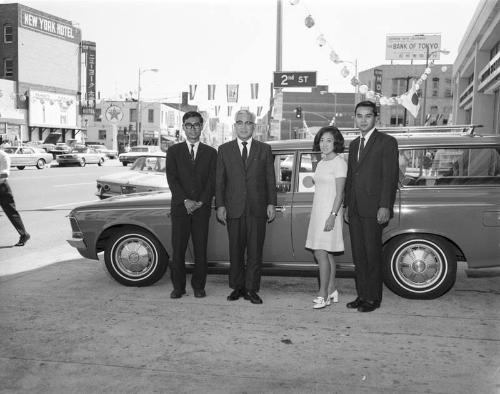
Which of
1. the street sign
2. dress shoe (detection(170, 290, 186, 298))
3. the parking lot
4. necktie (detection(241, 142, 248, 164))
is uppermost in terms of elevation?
the street sign

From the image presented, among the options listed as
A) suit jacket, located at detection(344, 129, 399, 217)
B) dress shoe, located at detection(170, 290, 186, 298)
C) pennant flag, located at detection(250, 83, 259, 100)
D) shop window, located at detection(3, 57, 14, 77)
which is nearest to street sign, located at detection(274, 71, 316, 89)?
pennant flag, located at detection(250, 83, 259, 100)

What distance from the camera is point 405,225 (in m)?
5.34

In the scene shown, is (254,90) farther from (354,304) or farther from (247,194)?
(354,304)

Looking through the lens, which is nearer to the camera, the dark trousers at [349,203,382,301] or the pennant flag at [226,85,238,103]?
the dark trousers at [349,203,382,301]

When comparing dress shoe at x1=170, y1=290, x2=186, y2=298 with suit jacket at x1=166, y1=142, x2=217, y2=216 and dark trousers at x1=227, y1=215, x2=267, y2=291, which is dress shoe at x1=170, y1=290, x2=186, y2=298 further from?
suit jacket at x1=166, y1=142, x2=217, y2=216

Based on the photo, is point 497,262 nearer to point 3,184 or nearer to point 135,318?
point 135,318

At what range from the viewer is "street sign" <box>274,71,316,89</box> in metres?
14.6

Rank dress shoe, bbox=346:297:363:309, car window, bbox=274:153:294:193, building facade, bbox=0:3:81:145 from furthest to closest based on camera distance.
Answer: building facade, bbox=0:3:81:145 → car window, bbox=274:153:294:193 → dress shoe, bbox=346:297:363:309

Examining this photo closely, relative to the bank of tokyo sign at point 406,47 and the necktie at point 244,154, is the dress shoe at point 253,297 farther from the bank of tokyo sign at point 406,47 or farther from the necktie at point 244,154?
the bank of tokyo sign at point 406,47

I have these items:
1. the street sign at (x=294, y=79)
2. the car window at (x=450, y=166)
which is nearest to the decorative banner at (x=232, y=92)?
the street sign at (x=294, y=79)

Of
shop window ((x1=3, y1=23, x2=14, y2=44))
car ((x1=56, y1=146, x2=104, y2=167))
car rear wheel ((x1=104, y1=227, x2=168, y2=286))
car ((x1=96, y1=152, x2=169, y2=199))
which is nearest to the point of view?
car rear wheel ((x1=104, y1=227, x2=168, y2=286))

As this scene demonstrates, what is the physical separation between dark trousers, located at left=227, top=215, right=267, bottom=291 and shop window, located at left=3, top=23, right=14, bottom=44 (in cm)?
5296

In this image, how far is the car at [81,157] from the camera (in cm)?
3712

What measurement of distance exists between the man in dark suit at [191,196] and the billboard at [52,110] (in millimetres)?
50065
